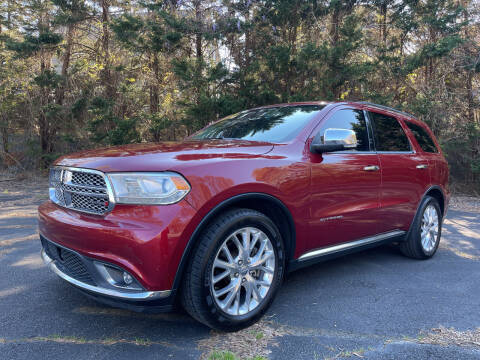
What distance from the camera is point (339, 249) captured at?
3.34 metres

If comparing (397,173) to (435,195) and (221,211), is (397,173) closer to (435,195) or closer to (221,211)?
(435,195)

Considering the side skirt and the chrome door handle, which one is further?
the chrome door handle

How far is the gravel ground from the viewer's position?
7.72 feet

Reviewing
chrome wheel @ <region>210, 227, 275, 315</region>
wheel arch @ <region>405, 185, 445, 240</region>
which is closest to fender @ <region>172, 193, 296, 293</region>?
chrome wheel @ <region>210, 227, 275, 315</region>

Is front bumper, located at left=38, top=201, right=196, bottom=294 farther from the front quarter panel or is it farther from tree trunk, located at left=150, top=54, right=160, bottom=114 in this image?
tree trunk, located at left=150, top=54, right=160, bottom=114

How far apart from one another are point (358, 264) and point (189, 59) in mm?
7472

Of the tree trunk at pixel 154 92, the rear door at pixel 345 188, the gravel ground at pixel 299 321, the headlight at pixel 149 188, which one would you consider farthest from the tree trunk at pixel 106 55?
the headlight at pixel 149 188

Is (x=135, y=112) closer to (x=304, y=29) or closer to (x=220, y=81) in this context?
(x=220, y=81)

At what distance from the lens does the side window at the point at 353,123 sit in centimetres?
347

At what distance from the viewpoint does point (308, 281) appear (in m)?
3.63

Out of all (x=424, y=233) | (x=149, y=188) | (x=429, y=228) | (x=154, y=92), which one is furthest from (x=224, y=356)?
(x=154, y=92)

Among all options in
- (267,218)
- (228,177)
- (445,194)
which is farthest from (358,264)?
(228,177)

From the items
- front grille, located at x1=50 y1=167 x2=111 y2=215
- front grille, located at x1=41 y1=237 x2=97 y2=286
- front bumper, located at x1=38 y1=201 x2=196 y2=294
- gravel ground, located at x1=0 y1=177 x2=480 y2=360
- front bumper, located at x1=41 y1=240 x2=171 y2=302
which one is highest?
front grille, located at x1=50 y1=167 x2=111 y2=215

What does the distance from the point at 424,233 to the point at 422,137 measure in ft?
4.06
